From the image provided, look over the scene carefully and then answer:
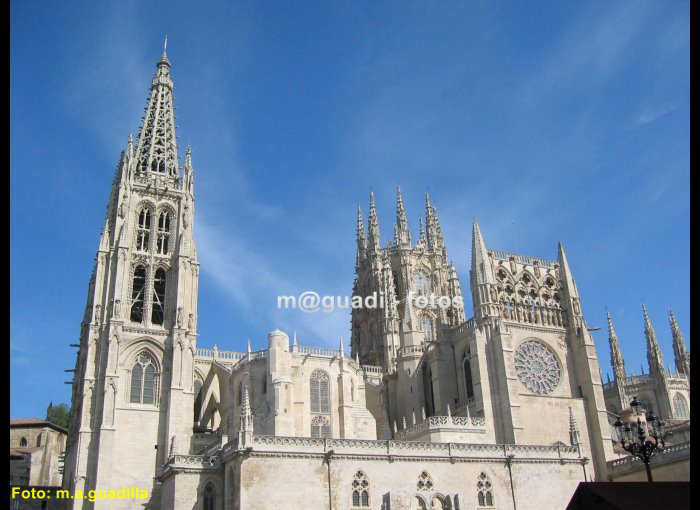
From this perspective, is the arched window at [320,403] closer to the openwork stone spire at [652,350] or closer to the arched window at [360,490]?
the arched window at [360,490]

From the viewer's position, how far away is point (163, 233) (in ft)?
175

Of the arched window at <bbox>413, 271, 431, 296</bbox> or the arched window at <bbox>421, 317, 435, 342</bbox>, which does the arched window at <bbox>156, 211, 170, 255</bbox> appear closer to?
the arched window at <bbox>421, 317, 435, 342</bbox>

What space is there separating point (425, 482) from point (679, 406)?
41108 mm

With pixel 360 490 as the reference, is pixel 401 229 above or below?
above

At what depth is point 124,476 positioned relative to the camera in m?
42.8

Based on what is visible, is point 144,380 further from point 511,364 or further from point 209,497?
point 511,364

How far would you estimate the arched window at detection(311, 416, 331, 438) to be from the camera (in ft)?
155

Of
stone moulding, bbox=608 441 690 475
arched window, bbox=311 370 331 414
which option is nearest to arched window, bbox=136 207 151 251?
arched window, bbox=311 370 331 414

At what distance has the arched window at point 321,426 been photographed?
47312 millimetres

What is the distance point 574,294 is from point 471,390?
11373mm

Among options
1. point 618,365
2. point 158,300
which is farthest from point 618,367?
point 158,300

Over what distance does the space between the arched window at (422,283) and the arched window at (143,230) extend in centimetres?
2768

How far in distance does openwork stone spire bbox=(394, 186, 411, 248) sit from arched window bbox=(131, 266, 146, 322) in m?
28.6
